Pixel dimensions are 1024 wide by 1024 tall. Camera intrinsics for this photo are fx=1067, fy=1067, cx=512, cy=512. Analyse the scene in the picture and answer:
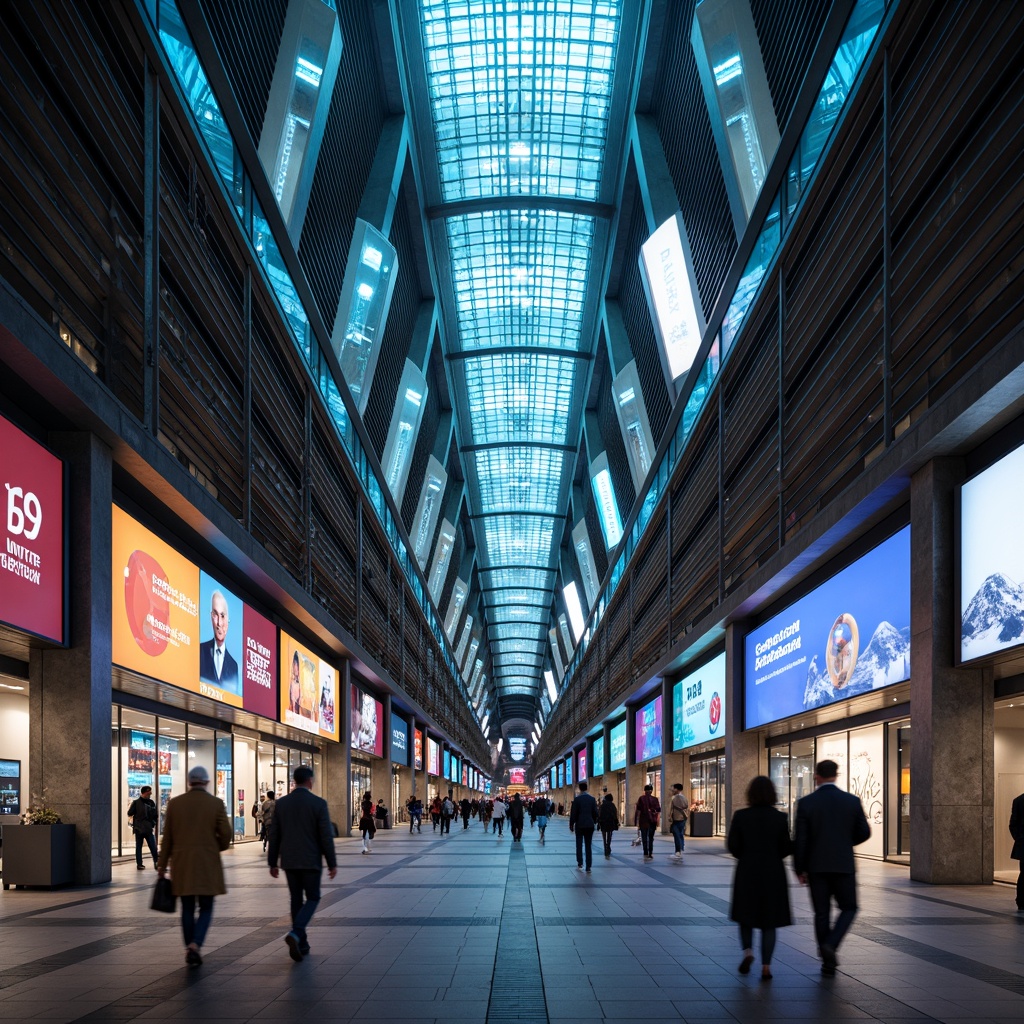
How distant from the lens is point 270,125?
70.5ft

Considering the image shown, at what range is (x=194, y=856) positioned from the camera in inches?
288

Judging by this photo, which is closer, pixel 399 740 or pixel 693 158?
pixel 693 158

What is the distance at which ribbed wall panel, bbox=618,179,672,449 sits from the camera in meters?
38.7

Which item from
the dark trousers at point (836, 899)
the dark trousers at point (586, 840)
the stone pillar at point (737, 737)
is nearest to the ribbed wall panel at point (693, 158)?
the stone pillar at point (737, 737)

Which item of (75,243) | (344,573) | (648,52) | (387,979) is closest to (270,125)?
(75,243)

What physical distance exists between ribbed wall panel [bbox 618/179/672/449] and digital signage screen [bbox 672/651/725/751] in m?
9.98

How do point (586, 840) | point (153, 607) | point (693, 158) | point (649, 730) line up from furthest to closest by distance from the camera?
point (649, 730)
point (693, 158)
point (586, 840)
point (153, 607)

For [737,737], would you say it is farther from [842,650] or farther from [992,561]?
[992,561]

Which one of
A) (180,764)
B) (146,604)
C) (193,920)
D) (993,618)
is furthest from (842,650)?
(180,764)

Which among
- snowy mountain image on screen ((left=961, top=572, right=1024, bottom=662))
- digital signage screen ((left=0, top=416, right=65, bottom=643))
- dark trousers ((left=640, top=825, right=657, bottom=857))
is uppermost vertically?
digital signage screen ((left=0, top=416, right=65, bottom=643))

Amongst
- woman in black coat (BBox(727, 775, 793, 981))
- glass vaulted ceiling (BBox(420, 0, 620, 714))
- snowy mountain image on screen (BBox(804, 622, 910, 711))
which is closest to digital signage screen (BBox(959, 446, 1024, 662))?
snowy mountain image on screen (BBox(804, 622, 910, 711))

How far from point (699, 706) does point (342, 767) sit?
35.1ft

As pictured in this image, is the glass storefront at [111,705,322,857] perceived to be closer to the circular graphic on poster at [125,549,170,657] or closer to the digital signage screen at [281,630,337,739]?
the digital signage screen at [281,630,337,739]

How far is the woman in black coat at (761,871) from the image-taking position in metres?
6.90
